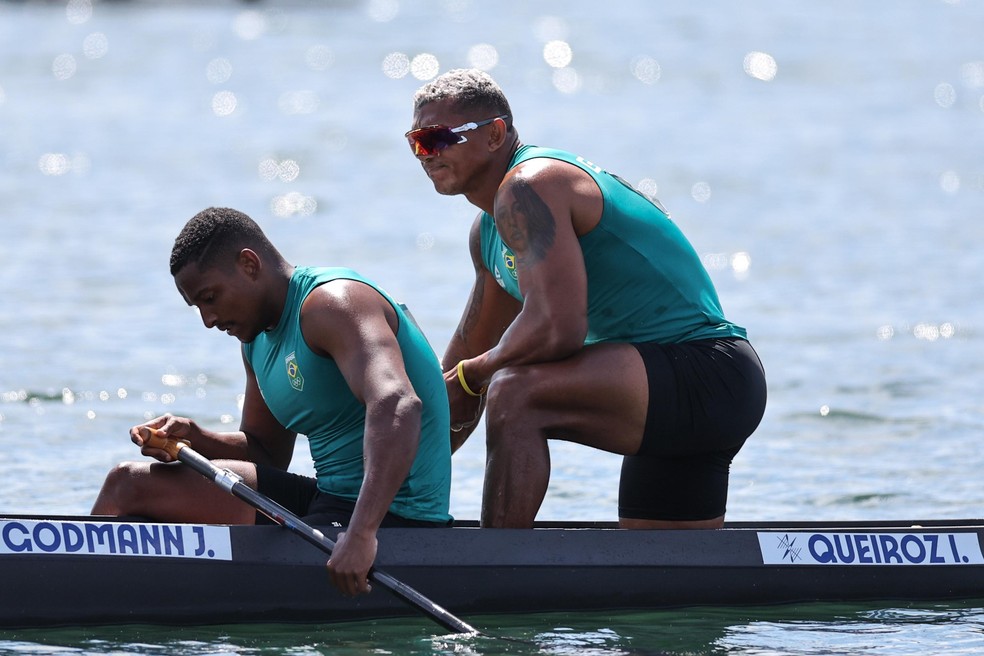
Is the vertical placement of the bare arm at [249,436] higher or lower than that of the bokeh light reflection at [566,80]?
lower

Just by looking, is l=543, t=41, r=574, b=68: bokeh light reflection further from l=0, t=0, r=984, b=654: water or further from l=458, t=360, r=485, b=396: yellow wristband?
l=458, t=360, r=485, b=396: yellow wristband

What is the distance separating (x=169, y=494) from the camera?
602 centimetres

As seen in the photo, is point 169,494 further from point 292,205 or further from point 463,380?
point 292,205

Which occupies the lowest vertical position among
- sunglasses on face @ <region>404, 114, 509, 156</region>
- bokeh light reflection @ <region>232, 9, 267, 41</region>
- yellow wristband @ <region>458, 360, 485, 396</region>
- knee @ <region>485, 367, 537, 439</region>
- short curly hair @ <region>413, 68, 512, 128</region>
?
knee @ <region>485, 367, 537, 439</region>

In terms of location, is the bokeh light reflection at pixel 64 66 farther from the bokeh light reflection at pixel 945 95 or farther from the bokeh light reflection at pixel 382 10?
the bokeh light reflection at pixel 945 95

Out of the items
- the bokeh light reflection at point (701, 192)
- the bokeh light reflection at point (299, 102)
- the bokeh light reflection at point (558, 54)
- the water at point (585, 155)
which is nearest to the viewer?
the water at point (585, 155)

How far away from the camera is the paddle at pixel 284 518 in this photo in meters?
5.64

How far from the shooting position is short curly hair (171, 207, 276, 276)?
18.7 ft

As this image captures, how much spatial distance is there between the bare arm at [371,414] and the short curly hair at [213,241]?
408mm

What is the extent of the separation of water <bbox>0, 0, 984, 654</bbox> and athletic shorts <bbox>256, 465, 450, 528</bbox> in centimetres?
45

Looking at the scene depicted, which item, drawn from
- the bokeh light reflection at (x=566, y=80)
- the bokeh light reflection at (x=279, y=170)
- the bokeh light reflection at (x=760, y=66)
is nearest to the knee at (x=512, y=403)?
the bokeh light reflection at (x=279, y=170)

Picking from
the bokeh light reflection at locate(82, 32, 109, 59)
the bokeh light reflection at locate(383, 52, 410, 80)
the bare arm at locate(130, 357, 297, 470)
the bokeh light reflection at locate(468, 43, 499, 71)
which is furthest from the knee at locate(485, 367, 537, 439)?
the bokeh light reflection at locate(82, 32, 109, 59)

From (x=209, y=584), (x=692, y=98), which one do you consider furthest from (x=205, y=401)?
(x=692, y=98)

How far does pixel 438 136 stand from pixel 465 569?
1.64 meters
